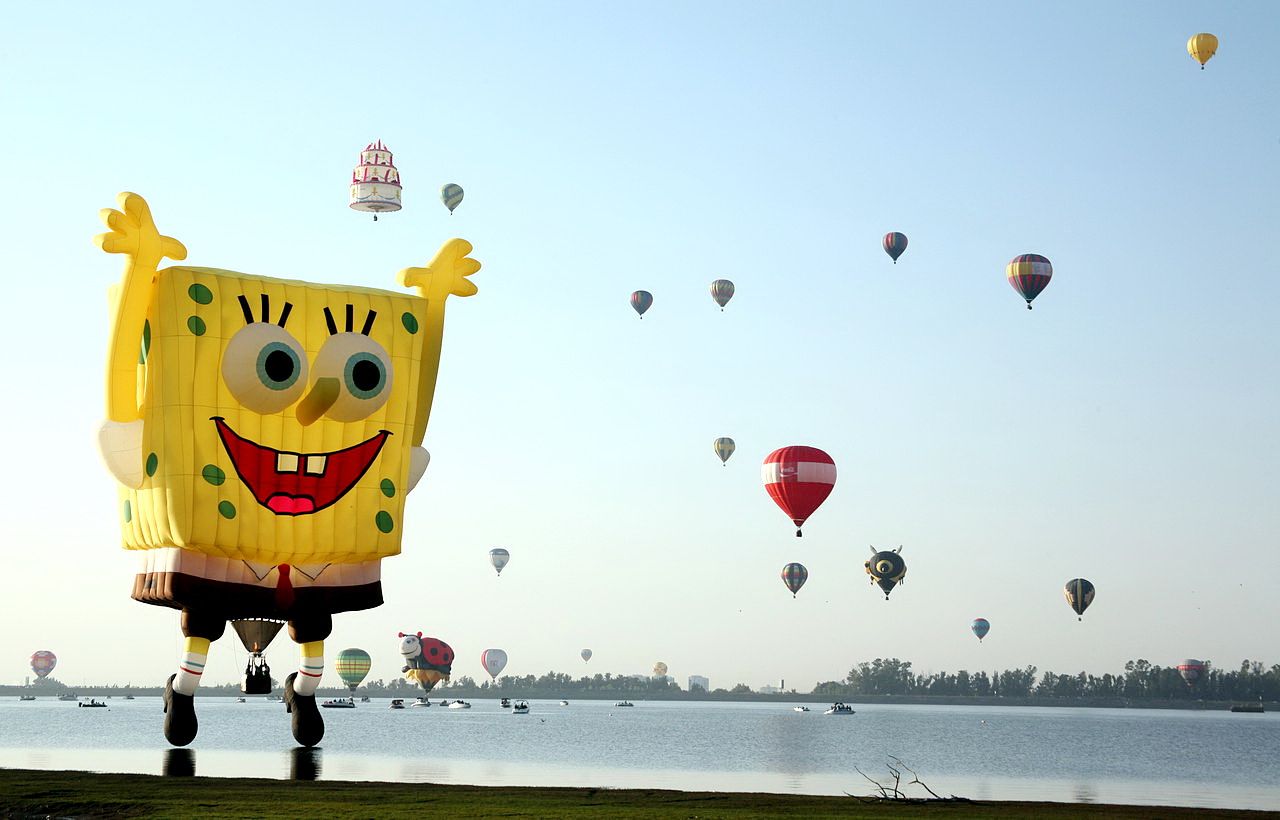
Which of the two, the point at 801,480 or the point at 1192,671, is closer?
the point at 801,480

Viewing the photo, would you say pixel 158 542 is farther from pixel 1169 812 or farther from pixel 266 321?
pixel 1169 812

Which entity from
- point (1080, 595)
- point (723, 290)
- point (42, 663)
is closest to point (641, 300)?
point (723, 290)

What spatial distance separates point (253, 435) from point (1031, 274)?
35.7 meters

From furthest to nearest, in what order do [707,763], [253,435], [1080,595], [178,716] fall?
[1080,595]
[707,763]
[178,716]
[253,435]

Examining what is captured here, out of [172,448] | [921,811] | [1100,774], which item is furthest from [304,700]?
[1100,774]

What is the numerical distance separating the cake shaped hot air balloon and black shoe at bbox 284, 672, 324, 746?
93.9 feet

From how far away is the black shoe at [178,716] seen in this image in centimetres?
2511

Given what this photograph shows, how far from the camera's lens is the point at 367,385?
24.3 meters

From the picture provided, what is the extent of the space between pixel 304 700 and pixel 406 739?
3466cm

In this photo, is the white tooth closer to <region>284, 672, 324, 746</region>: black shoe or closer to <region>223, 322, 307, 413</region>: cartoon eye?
<region>223, 322, 307, 413</region>: cartoon eye

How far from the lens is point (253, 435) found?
2389cm

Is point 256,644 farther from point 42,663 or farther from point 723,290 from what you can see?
point 42,663

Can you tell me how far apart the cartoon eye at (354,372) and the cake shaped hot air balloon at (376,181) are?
29272mm

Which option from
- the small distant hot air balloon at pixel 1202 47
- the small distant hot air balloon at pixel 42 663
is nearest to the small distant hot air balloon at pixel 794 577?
the small distant hot air balloon at pixel 1202 47
